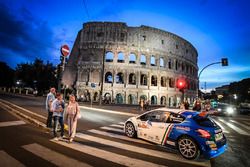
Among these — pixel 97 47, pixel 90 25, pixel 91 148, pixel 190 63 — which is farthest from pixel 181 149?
pixel 190 63

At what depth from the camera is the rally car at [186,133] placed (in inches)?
193

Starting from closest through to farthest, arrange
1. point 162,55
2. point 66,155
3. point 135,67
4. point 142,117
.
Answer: point 66,155, point 142,117, point 135,67, point 162,55

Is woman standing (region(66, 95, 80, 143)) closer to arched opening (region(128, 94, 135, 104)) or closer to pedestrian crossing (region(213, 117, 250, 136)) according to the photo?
pedestrian crossing (region(213, 117, 250, 136))

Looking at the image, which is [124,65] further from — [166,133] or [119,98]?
[166,133]

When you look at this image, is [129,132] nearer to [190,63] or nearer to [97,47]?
[97,47]

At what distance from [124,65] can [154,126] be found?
30976 mm

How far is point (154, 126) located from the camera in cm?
618

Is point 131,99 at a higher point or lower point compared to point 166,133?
higher

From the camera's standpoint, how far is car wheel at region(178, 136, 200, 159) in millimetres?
4996

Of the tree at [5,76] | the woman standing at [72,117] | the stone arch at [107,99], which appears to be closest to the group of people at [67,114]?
the woman standing at [72,117]

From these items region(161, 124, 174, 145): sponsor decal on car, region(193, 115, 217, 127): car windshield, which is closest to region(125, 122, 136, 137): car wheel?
region(161, 124, 174, 145): sponsor decal on car

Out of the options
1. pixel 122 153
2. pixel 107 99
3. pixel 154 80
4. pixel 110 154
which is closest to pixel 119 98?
pixel 107 99

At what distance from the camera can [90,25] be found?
38844mm

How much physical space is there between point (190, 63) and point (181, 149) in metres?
47.3
